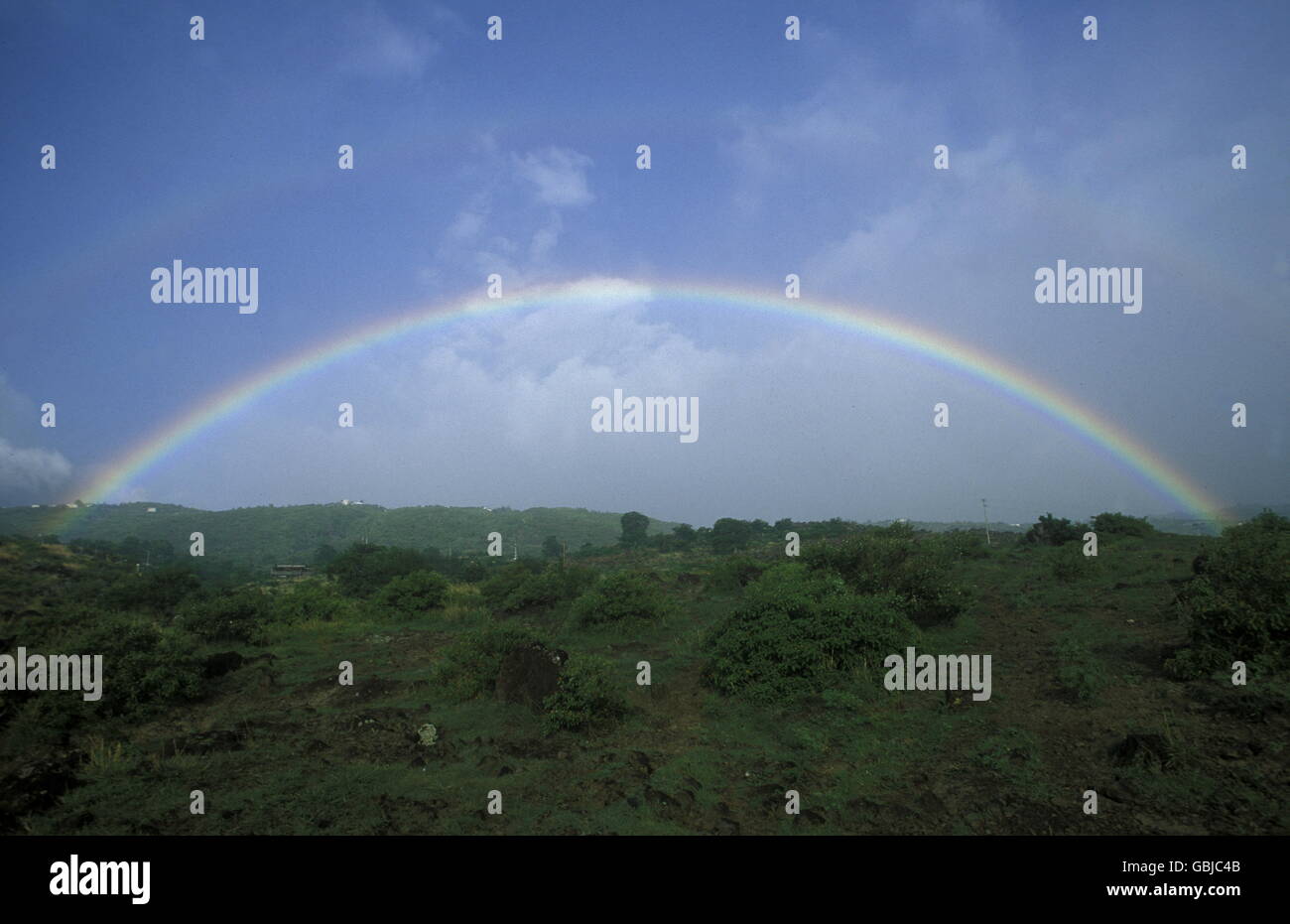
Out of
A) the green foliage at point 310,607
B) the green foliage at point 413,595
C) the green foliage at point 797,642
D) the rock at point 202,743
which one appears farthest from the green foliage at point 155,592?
the green foliage at point 797,642

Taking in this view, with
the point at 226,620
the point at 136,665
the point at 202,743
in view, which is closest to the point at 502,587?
the point at 226,620

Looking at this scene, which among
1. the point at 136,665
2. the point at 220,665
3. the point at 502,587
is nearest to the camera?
the point at 136,665

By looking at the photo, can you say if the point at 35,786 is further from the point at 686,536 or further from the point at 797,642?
the point at 686,536

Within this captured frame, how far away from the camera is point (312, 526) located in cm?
9031

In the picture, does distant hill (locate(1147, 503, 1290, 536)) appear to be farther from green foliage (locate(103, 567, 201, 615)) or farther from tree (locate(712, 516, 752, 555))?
green foliage (locate(103, 567, 201, 615))

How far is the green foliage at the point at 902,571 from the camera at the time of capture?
14156mm

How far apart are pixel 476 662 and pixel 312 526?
91.6 metres

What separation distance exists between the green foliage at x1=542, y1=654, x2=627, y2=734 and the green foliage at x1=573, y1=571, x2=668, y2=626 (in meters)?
7.61

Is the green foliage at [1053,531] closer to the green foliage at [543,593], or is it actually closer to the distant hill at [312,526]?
the green foliage at [543,593]

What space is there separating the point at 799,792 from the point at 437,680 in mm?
8233

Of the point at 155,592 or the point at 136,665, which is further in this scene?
the point at 155,592

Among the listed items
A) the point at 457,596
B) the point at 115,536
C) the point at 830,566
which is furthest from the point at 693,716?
the point at 115,536
